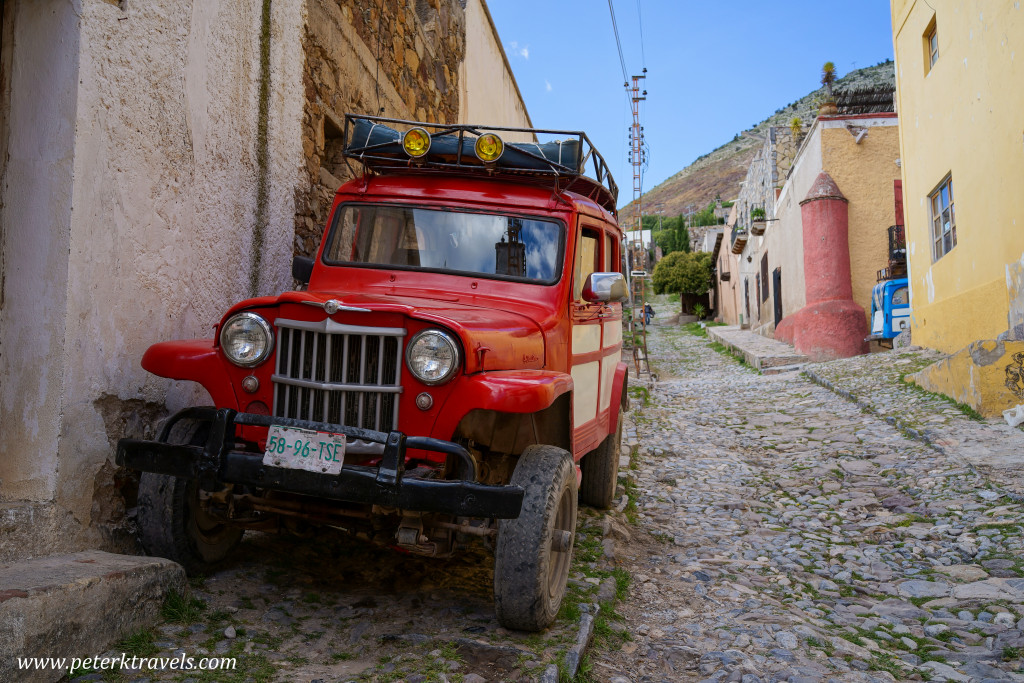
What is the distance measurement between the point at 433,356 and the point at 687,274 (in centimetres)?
3861

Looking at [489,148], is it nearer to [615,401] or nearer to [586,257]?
[586,257]

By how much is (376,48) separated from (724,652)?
5.85m

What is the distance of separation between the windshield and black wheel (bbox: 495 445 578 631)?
1244 mm

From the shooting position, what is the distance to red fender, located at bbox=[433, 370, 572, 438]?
280 centimetres

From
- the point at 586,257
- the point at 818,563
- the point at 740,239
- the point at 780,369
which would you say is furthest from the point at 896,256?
the point at 586,257

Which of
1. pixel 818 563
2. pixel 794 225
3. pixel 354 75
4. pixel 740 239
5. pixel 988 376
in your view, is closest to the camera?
pixel 818 563

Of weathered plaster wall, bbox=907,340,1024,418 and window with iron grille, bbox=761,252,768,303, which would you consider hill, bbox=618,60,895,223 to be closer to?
window with iron grille, bbox=761,252,768,303

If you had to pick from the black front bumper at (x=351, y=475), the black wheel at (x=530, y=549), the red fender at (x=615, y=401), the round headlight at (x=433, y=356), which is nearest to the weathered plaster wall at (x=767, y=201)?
the red fender at (x=615, y=401)

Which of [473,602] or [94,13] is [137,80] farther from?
[473,602]

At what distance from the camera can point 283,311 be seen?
10.0ft

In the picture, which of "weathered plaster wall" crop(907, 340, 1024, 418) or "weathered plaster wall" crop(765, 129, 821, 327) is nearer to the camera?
"weathered plaster wall" crop(907, 340, 1024, 418)

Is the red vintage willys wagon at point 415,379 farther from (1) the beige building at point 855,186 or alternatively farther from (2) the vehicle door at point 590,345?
(1) the beige building at point 855,186

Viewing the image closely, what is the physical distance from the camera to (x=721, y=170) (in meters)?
106

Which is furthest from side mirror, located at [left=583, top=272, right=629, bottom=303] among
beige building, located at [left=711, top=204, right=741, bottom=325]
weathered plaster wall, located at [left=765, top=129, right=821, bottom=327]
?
beige building, located at [left=711, top=204, right=741, bottom=325]
